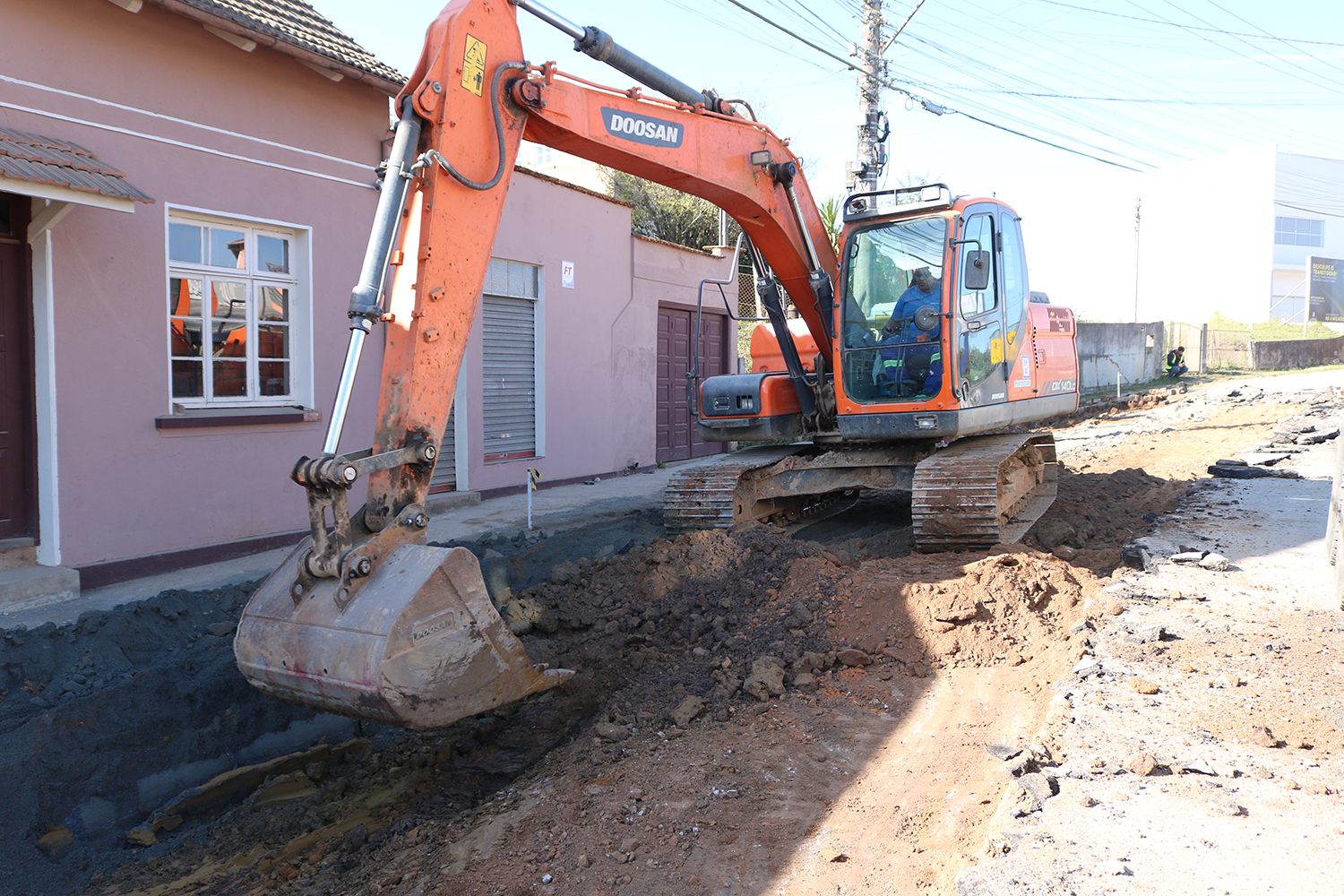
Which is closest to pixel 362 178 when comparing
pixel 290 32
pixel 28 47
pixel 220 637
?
pixel 290 32

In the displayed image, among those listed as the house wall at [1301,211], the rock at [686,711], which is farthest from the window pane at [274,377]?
the house wall at [1301,211]

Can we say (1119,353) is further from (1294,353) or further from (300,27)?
(300,27)

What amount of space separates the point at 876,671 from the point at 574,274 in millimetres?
8214

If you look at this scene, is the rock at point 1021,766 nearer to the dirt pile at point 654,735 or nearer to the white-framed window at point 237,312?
the dirt pile at point 654,735

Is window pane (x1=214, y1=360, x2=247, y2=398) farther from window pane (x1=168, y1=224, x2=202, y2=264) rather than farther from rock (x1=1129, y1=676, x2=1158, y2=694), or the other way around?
rock (x1=1129, y1=676, x2=1158, y2=694)

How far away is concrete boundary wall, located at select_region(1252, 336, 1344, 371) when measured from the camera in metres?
34.0

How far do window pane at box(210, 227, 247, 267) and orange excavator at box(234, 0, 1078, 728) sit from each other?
379 centimetres

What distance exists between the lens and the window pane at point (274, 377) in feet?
26.9

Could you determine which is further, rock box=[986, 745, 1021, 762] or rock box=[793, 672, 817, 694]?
rock box=[793, 672, 817, 694]

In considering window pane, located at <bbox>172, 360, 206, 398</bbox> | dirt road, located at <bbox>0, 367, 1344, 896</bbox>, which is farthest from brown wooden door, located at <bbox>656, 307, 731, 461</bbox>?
dirt road, located at <bbox>0, 367, 1344, 896</bbox>

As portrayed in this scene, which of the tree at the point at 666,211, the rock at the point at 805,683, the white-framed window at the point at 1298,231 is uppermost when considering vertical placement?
the white-framed window at the point at 1298,231

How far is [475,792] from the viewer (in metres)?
4.15

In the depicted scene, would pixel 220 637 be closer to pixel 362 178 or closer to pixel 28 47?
pixel 28 47

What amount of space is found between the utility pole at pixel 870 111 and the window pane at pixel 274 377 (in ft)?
33.4
